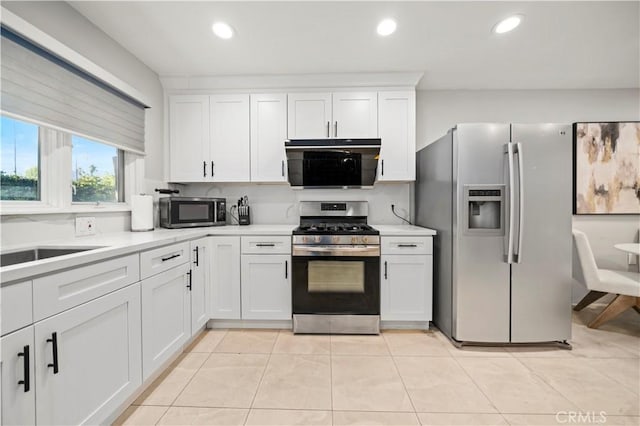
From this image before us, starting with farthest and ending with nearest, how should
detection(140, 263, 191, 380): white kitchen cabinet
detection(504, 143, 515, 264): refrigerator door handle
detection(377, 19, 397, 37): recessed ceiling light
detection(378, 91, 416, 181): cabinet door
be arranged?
detection(378, 91, 416, 181): cabinet door
detection(504, 143, 515, 264): refrigerator door handle
detection(377, 19, 397, 37): recessed ceiling light
detection(140, 263, 191, 380): white kitchen cabinet

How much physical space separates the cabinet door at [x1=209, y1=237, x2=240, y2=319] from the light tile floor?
215mm

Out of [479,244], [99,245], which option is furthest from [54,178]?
[479,244]

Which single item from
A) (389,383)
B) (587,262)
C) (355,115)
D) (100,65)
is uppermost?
(100,65)

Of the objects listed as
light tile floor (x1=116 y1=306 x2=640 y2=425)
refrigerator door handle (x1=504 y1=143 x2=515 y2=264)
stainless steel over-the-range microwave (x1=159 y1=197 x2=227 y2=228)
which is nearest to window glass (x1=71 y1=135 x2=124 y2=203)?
stainless steel over-the-range microwave (x1=159 y1=197 x2=227 y2=228)

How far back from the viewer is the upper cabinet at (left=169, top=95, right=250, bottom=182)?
106 inches

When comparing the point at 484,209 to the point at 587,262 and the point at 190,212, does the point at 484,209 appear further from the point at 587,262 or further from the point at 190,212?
the point at 190,212

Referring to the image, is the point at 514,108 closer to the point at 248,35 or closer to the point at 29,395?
the point at 248,35

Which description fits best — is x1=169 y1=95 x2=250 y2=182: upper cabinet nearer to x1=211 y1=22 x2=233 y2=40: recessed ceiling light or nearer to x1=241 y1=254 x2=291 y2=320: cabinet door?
x1=211 y1=22 x2=233 y2=40: recessed ceiling light

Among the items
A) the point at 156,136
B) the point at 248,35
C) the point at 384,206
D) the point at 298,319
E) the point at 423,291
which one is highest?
the point at 248,35

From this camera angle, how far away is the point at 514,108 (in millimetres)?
2959

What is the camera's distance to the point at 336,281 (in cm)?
231

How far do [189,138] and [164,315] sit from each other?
5.86 ft

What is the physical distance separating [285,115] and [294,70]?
420 mm

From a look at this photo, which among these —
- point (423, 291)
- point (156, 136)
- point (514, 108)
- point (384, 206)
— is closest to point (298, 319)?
point (423, 291)
